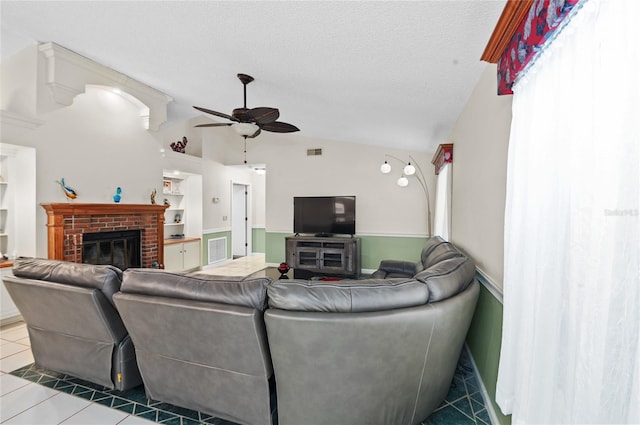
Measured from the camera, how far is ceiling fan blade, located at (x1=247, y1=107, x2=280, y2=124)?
10.5 feet

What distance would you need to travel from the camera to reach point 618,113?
0.79m

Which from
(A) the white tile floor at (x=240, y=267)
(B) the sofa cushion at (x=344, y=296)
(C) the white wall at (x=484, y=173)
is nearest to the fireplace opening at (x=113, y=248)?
(A) the white tile floor at (x=240, y=267)

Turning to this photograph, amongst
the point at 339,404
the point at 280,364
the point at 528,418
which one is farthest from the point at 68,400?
the point at 528,418

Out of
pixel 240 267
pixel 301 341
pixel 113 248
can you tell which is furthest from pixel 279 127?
pixel 240 267

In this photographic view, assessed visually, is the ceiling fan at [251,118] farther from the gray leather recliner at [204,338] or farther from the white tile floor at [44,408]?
the white tile floor at [44,408]

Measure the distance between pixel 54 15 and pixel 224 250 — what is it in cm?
514

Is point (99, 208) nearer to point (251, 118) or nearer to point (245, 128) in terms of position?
point (245, 128)

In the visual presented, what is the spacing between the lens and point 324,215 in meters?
6.07

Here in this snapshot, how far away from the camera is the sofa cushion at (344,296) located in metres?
1.42

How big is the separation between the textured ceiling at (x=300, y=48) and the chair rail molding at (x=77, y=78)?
0.15 metres

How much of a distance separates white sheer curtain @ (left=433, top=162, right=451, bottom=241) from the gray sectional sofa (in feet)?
7.59

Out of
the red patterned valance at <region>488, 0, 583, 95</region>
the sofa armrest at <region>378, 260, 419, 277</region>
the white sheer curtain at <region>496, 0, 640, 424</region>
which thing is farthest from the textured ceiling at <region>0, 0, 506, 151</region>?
the sofa armrest at <region>378, 260, 419, 277</region>

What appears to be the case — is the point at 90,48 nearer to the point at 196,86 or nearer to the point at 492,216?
the point at 196,86

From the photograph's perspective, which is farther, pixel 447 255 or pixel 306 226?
pixel 306 226
